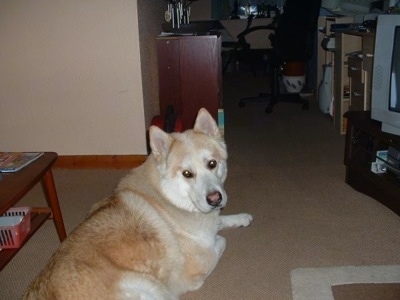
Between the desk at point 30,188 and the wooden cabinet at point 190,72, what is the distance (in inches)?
56.0

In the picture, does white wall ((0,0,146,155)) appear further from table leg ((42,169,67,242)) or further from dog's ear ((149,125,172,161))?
dog's ear ((149,125,172,161))

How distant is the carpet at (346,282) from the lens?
1.67 meters

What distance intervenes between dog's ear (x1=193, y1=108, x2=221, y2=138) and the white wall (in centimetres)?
142

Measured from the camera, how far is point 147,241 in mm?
1524

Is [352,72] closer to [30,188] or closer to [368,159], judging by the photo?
[368,159]

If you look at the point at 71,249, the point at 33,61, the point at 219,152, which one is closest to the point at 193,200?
the point at 219,152

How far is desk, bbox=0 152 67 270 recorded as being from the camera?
170 centimetres

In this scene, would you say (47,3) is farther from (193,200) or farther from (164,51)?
(193,200)

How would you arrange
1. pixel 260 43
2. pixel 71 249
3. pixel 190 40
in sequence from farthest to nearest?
pixel 260 43 → pixel 190 40 → pixel 71 249

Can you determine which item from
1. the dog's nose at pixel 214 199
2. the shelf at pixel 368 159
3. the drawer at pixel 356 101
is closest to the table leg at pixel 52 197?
the dog's nose at pixel 214 199

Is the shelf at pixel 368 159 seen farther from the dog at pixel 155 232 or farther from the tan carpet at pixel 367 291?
the dog at pixel 155 232

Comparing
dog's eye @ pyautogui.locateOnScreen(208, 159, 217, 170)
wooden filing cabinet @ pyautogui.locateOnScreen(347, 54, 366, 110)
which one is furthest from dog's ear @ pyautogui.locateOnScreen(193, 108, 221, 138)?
wooden filing cabinet @ pyautogui.locateOnScreen(347, 54, 366, 110)

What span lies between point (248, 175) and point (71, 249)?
183 cm

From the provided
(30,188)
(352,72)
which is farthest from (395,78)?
(30,188)
